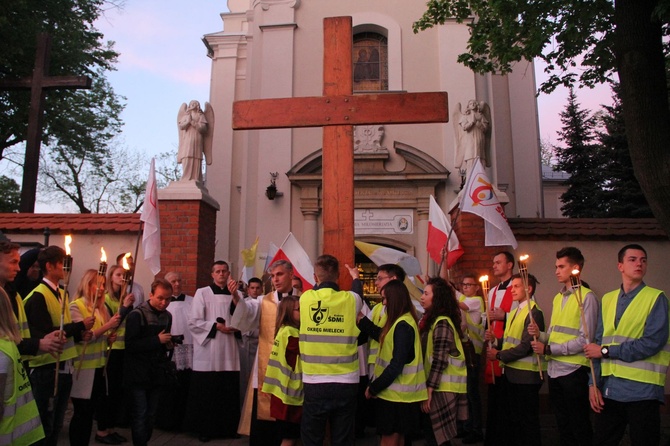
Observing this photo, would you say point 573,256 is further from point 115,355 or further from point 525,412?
point 115,355

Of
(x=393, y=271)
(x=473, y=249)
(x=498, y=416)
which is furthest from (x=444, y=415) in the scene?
(x=473, y=249)

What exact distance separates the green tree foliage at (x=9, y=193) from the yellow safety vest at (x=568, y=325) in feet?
84.8

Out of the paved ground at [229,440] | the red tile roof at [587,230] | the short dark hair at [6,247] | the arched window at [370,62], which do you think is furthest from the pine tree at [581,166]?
the short dark hair at [6,247]

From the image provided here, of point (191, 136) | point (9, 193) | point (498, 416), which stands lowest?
point (498, 416)

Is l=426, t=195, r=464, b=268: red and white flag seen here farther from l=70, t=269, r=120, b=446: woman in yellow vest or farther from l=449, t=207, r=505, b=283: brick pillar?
l=70, t=269, r=120, b=446: woman in yellow vest

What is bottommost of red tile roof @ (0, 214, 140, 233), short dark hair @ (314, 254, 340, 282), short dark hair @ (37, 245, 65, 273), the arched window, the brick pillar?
short dark hair @ (314, 254, 340, 282)

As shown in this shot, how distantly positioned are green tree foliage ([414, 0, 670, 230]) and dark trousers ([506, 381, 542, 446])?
2654mm

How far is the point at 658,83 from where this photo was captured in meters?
7.32

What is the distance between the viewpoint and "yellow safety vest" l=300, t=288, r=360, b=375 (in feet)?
15.2

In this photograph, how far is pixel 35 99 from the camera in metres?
10.7

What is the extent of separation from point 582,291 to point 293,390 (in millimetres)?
2768

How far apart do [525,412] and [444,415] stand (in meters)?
1.21

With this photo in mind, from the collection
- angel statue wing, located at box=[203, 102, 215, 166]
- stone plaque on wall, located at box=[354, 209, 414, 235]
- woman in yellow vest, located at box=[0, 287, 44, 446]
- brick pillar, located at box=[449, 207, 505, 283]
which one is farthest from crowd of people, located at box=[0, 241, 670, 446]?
stone plaque on wall, located at box=[354, 209, 414, 235]

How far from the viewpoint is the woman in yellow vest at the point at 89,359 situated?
5.62 m
